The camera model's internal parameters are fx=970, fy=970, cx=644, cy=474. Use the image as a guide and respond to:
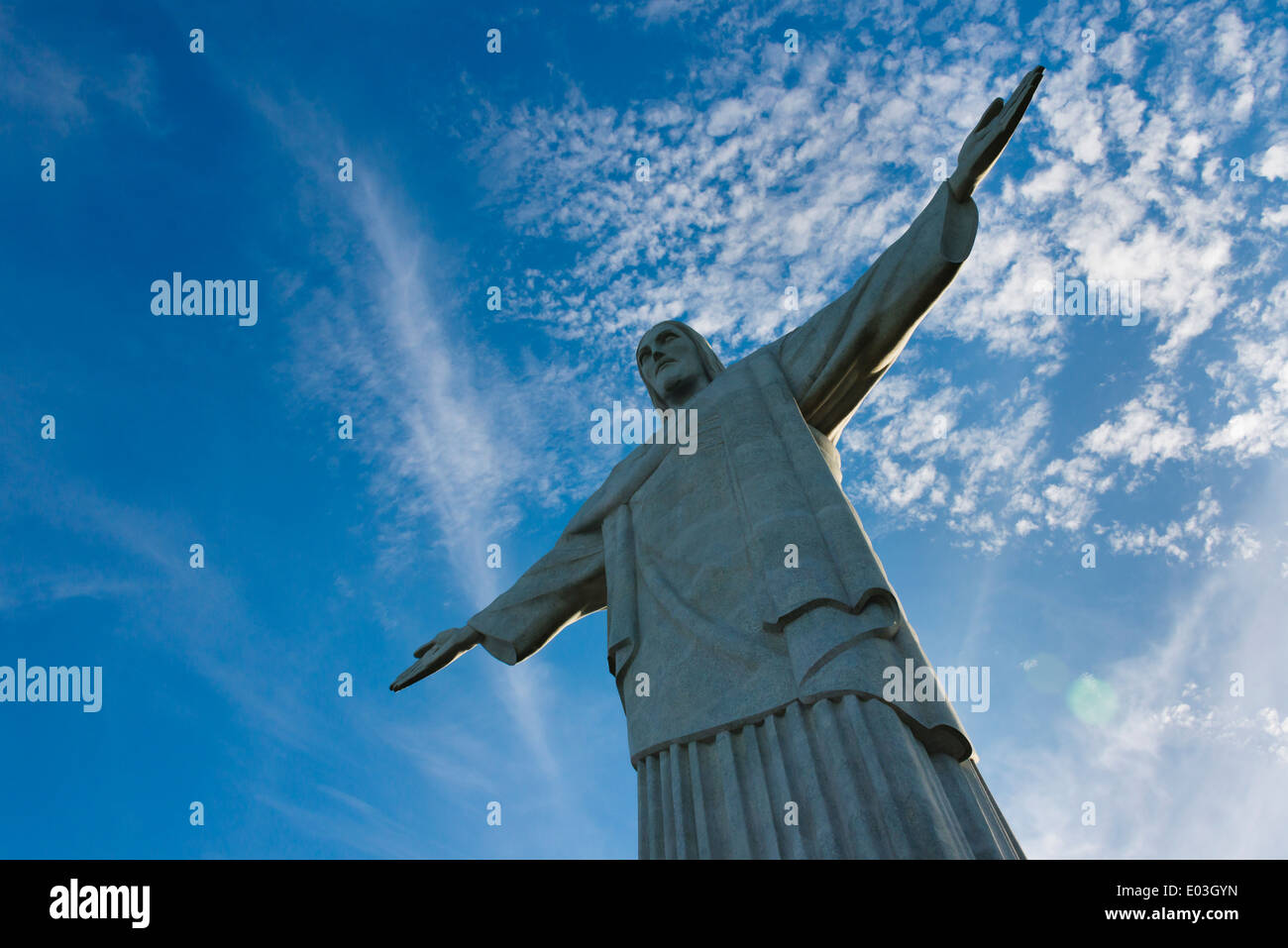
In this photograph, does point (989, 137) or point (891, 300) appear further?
point (891, 300)

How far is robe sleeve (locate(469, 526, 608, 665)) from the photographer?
891 cm

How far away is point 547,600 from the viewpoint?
906 cm

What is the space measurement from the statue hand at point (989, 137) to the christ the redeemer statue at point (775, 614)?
16 millimetres

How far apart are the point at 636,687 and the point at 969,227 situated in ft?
14.5

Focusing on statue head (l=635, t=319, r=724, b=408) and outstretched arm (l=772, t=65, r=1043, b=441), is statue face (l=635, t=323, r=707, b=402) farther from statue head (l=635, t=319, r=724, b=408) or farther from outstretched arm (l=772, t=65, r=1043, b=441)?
outstretched arm (l=772, t=65, r=1043, b=441)

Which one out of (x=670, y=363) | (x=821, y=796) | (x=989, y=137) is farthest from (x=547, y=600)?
(x=989, y=137)

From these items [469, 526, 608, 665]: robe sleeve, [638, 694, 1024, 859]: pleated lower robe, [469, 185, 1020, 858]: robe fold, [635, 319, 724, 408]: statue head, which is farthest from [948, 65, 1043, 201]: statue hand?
[469, 526, 608, 665]: robe sleeve

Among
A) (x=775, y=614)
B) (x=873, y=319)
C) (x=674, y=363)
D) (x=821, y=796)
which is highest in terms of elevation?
(x=674, y=363)

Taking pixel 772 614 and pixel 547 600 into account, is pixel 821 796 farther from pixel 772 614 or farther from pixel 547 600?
pixel 547 600

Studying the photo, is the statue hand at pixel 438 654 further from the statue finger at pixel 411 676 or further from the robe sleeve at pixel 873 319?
the robe sleeve at pixel 873 319

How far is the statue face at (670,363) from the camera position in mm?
10031

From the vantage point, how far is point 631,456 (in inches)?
374

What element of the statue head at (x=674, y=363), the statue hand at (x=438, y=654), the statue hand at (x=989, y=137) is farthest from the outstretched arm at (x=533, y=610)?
the statue hand at (x=989, y=137)

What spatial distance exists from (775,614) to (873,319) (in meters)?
2.98
